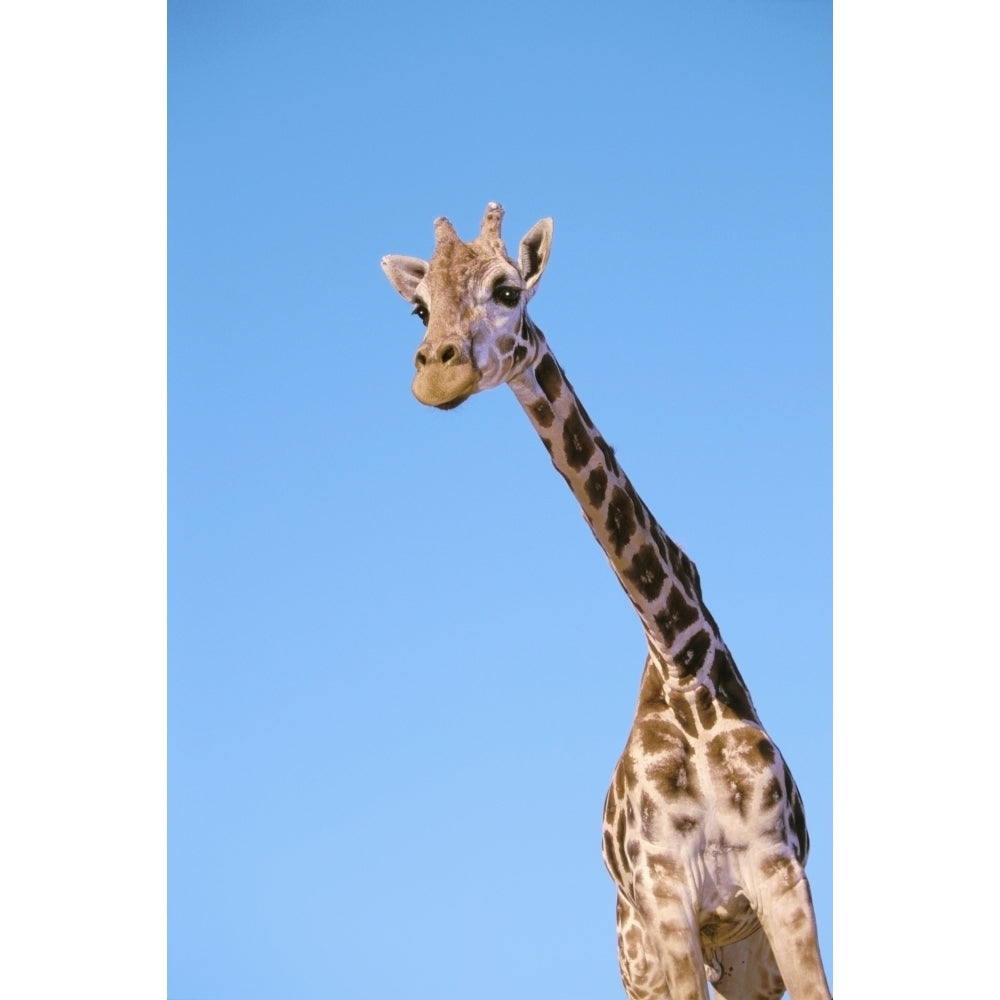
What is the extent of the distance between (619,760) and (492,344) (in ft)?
6.19

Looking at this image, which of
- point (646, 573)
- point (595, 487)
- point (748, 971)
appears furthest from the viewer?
point (748, 971)

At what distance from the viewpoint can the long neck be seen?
20.9 feet

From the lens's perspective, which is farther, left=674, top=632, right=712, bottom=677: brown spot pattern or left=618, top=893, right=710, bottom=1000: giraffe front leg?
left=674, top=632, right=712, bottom=677: brown spot pattern

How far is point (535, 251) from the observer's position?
628 centimetres

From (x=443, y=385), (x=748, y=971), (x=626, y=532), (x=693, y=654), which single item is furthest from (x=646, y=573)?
(x=748, y=971)

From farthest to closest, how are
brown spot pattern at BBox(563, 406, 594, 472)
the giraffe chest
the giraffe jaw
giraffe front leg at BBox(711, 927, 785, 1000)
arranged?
giraffe front leg at BBox(711, 927, 785, 1000), brown spot pattern at BBox(563, 406, 594, 472), the giraffe chest, the giraffe jaw

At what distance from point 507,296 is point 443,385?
65 cm

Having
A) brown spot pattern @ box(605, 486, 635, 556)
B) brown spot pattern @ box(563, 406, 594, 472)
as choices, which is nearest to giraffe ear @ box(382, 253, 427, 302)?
brown spot pattern @ box(563, 406, 594, 472)

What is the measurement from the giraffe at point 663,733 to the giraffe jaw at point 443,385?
139 millimetres

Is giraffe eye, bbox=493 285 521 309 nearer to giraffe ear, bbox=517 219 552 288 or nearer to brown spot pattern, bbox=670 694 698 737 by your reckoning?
giraffe ear, bbox=517 219 552 288

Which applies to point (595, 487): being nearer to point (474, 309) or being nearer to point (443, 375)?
point (474, 309)
